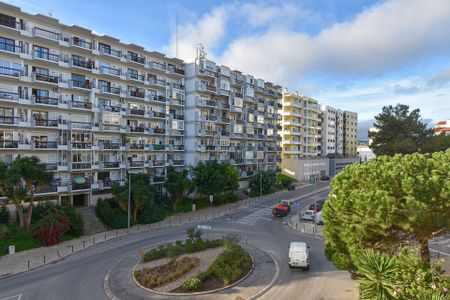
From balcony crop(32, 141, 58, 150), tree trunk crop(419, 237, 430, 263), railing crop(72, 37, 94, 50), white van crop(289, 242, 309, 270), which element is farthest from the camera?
railing crop(72, 37, 94, 50)

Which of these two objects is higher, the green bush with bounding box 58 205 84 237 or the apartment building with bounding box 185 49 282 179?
the apartment building with bounding box 185 49 282 179

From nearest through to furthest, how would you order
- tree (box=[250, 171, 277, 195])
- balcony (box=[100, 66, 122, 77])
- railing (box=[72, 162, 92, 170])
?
railing (box=[72, 162, 92, 170]) → balcony (box=[100, 66, 122, 77]) → tree (box=[250, 171, 277, 195])

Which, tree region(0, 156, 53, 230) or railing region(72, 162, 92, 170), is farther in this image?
railing region(72, 162, 92, 170)

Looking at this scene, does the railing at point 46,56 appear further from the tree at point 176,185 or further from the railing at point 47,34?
the tree at point 176,185

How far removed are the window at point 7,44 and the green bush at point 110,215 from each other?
21061 mm

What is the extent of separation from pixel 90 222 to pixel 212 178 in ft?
61.1

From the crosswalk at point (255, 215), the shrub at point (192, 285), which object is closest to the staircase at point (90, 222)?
the crosswalk at point (255, 215)

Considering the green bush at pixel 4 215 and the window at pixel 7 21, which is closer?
the green bush at pixel 4 215

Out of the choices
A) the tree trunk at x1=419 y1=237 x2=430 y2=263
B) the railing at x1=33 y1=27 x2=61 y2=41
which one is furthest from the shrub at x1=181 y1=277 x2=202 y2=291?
the railing at x1=33 y1=27 x2=61 y2=41

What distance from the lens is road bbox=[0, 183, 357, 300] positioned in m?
21.0

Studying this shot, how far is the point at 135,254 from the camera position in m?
29.3

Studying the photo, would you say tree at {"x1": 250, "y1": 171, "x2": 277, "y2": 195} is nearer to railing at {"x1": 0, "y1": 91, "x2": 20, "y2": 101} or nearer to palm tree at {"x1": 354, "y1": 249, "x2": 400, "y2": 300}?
railing at {"x1": 0, "y1": 91, "x2": 20, "y2": 101}

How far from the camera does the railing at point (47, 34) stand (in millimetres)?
38281

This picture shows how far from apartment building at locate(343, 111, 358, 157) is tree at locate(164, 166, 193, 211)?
322ft
